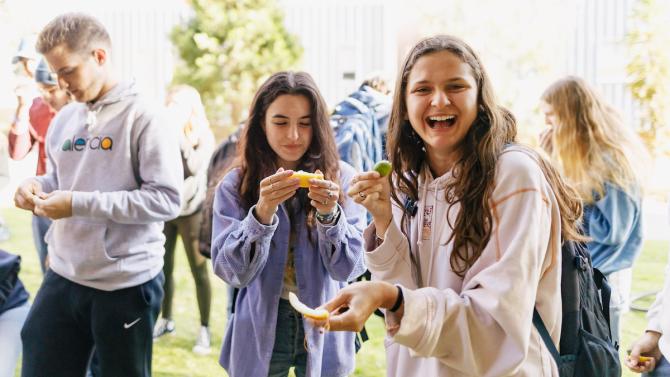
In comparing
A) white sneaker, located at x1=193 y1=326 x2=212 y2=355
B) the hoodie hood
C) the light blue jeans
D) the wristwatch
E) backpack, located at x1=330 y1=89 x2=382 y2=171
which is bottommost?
white sneaker, located at x1=193 y1=326 x2=212 y2=355

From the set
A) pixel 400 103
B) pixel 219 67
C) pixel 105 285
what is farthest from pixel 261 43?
pixel 400 103

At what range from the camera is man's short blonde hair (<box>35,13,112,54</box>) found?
2.28 metres

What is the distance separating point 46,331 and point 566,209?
181 centimetres

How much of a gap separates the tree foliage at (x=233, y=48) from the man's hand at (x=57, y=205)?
779 centimetres

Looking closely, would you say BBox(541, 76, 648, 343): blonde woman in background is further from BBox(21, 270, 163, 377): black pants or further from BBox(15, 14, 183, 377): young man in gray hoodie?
BBox(21, 270, 163, 377): black pants

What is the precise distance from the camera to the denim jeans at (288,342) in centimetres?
213

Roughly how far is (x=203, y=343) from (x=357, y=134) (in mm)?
1713

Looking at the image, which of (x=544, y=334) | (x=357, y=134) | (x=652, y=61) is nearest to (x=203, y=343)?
(x=357, y=134)

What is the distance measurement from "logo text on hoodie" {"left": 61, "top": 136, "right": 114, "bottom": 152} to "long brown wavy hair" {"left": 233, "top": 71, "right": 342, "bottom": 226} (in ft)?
1.56

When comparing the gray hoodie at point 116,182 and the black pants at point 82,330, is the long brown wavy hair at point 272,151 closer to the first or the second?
the gray hoodie at point 116,182

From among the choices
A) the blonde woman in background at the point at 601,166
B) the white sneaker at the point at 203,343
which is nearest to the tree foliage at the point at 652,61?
the blonde woman in background at the point at 601,166

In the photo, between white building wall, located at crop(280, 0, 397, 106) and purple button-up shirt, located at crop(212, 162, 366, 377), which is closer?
purple button-up shirt, located at crop(212, 162, 366, 377)

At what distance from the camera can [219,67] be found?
33.6 ft

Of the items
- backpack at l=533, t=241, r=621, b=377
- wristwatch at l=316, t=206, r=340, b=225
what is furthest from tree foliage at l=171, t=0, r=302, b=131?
backpack at l=533, t=241, r=621, b=377
